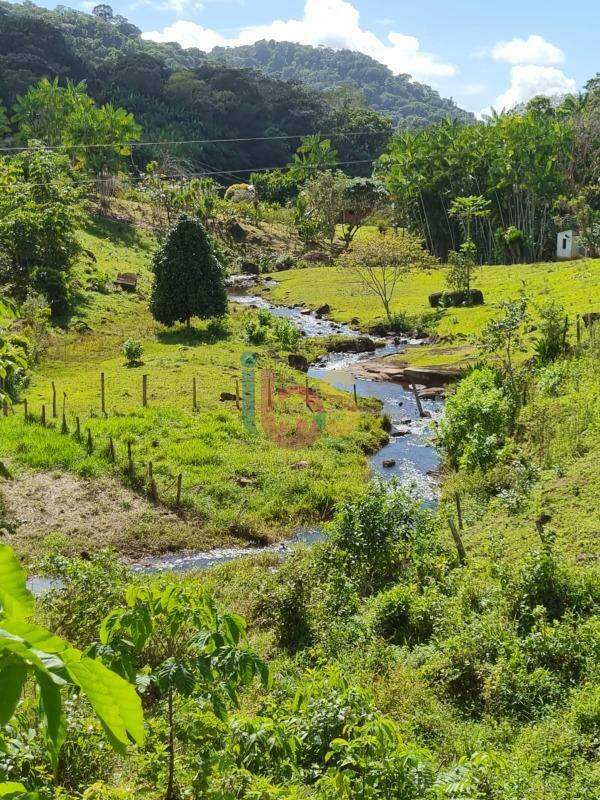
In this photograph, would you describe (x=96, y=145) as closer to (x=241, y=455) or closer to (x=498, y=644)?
(x=241, y=455)

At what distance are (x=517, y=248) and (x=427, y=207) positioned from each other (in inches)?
408

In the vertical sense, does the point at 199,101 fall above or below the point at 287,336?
above

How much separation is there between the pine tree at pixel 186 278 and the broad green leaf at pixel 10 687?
38.1m

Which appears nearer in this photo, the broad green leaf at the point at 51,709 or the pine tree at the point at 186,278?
the broad green leaf at the point at 51,709

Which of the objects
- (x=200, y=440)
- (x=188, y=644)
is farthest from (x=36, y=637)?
(x=200, y=440)

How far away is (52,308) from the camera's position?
38.8m

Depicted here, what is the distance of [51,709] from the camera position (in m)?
1.37

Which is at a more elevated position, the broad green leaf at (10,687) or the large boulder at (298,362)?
the broad green leaf at (10,687)

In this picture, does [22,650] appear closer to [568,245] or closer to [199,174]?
[568,245]

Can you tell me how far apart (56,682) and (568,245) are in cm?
5938

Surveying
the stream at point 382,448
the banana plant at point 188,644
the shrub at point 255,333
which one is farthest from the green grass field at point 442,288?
the banana plant at point 188,644

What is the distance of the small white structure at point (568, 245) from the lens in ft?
180

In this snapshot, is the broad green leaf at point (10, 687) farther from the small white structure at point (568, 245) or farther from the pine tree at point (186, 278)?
the small white structure at point (568, 245)

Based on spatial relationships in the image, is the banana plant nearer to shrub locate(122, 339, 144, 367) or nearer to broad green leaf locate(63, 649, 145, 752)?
broad green leaf locate(63, 649, 145, 752)
